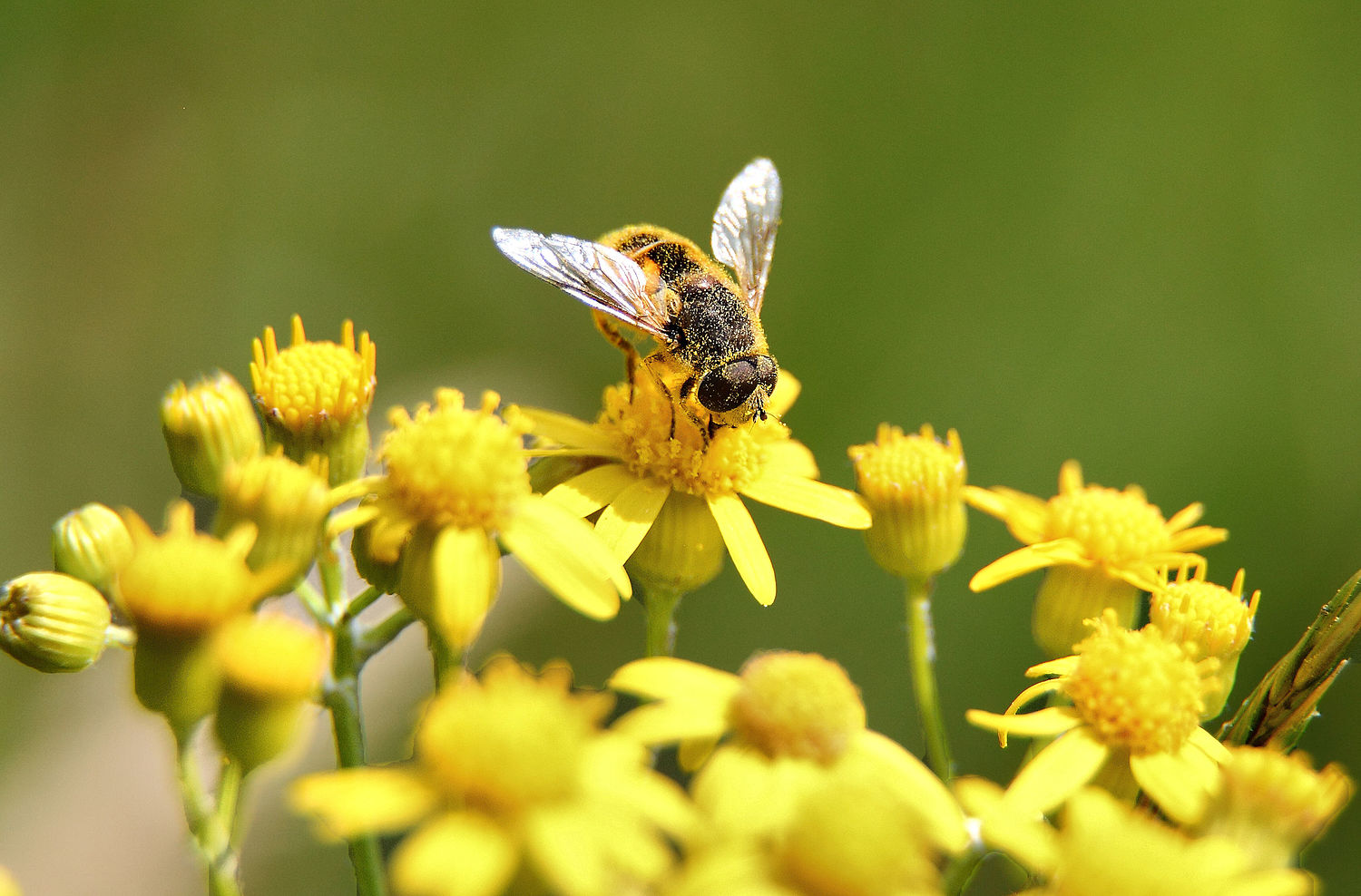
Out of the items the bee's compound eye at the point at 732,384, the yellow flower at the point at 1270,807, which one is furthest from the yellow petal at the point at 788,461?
the yellow flower at the point at 1270,807

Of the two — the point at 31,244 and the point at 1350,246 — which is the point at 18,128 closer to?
the point at 31,244

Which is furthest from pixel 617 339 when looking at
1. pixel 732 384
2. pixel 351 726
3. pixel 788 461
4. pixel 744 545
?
pixel 351 726

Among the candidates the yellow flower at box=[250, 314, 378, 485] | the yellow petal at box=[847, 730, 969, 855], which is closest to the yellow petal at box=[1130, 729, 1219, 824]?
the yellow petal at box=[847, 730, 969, 855]

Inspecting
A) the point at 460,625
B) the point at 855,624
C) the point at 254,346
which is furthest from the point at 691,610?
the point at 460,625

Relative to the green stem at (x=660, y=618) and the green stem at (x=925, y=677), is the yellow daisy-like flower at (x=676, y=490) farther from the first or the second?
the green stem at (x=925, y=677)

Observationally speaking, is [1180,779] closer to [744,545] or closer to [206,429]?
[744,545]

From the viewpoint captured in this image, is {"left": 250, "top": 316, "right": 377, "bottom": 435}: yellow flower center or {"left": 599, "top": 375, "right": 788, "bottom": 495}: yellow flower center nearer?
{"left": 250, "top": 316, "right": 377, "bottom": 435}: yellow flower center

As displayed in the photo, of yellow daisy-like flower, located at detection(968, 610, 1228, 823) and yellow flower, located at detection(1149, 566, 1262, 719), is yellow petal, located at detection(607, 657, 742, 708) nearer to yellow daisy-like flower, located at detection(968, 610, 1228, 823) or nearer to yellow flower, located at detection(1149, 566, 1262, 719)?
yellow daisy-like flower, located at detection(968, 610, 1228, 823)
